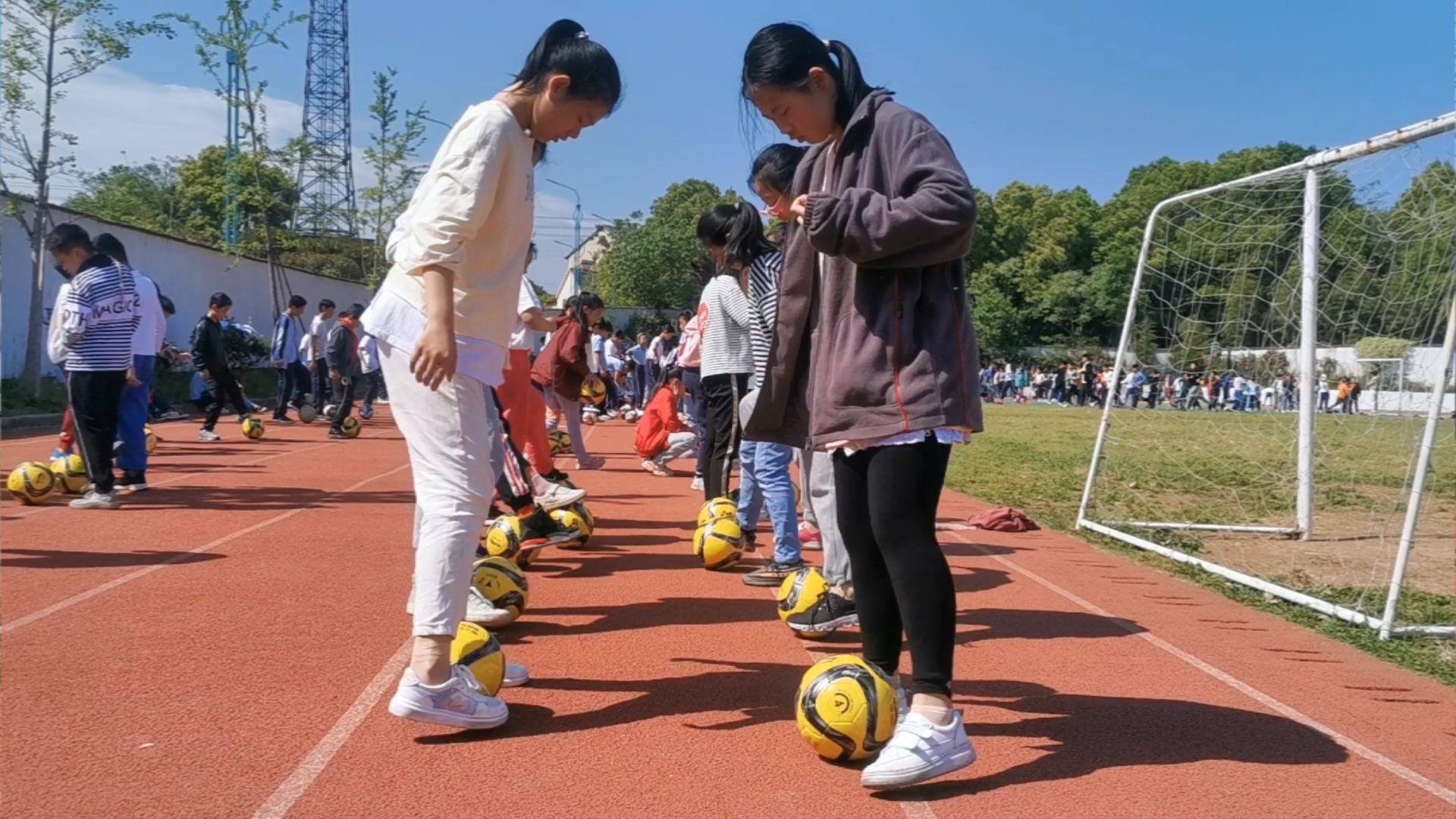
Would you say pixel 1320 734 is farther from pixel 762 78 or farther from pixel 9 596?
pixel 9 596

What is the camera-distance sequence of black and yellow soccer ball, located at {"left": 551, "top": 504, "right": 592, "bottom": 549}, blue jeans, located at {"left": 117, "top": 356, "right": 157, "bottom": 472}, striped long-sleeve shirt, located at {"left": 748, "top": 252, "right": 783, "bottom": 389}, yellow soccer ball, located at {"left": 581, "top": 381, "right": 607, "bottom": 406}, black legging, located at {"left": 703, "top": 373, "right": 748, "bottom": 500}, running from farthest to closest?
yellow soccer ball, located at {"left": 581, "top": 381, "right": 607, "bottom": 406}
blue jeans, located at {"left": 117, "top": 356, "right": 157, "bottom": 472}
black legging, located at {"left": 703, "top": 373, "right": 748, "bottom": 500}
black and yellow soccer ball, located at {"left": 551, "top": 504, "right": 592, "bottom": 549}
striped long-sleeve shirt, located at {"left": 748, "top": 252, "right": 783, "bottom": 389}

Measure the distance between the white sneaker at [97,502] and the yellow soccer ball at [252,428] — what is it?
5606 millimetres

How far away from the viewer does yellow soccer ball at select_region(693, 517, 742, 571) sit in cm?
582

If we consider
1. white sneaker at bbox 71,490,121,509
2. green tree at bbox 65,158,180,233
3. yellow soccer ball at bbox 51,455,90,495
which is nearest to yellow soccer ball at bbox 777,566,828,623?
white sneaker at bbox 71,490,121,509

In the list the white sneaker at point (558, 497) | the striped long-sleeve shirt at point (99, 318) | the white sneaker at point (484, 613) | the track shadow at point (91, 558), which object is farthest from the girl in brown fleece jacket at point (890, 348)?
the striped long-sleeve shirt at point (99, 318)

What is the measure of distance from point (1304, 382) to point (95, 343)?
Answer: 903 cm

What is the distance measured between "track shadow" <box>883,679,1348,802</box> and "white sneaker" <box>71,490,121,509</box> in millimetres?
6380

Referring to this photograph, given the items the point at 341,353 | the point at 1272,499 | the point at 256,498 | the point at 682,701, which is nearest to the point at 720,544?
the point at 682,701

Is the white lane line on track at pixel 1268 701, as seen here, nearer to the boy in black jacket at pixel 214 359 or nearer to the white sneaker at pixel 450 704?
the white sneaker at pixel 450 704

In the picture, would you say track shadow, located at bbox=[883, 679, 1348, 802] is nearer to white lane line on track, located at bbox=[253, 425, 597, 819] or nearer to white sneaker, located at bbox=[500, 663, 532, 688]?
white sneaker, located at bbox=[500, 663, 532, 688]

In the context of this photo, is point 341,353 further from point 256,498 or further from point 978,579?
point 978,579

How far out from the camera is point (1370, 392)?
7.43 metres

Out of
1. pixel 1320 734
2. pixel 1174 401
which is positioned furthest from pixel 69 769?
pixel 1174 401

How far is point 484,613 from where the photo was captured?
4.29 m
